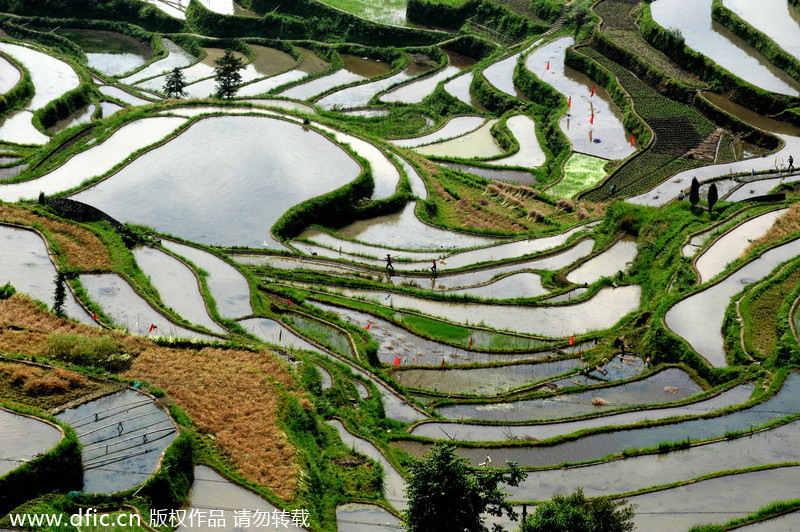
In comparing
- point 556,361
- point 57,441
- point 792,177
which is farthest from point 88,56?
point 57,441

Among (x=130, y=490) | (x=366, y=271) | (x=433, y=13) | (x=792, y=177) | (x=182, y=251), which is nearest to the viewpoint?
(x=130, y=490)

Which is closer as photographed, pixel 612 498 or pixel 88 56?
pixel 612 498

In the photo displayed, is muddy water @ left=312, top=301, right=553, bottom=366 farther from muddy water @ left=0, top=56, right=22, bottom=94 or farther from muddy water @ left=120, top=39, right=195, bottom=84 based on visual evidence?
muddy water @ left=120, top=39, right=195, bottom=84

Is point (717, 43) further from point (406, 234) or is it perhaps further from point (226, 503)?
point (226, 503)

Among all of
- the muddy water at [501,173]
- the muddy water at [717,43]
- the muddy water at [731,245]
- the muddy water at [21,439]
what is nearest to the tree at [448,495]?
the muddy water at [21,439]

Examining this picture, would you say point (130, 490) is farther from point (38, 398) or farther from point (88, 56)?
point (88, 56)

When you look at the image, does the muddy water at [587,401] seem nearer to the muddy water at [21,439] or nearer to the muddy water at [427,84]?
the muddy water at [21,439]
